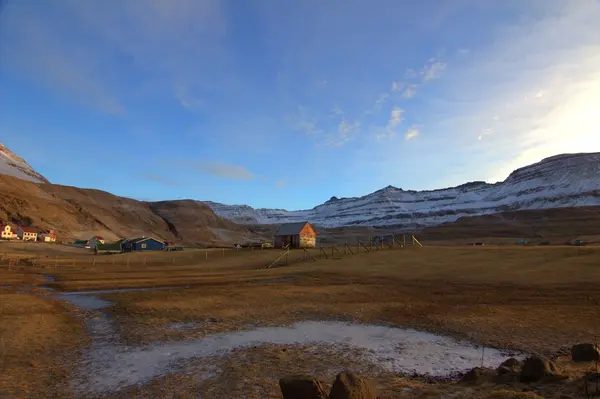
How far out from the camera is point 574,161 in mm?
187750

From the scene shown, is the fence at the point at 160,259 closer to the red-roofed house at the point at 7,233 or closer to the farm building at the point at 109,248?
the farm building at the point at 109,248

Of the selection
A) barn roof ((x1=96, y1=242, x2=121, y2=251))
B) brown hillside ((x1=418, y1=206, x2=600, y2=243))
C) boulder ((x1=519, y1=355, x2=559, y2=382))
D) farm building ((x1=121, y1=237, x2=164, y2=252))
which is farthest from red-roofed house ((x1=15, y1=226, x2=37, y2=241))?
brown hillside ((x1=418, y1=206, x2=600, y2=243))

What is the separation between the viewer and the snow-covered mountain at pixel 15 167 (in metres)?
166

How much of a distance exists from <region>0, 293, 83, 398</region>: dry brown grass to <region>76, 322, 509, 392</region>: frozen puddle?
95 cm

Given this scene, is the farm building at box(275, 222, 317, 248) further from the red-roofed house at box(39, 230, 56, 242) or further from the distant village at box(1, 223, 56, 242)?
the distant village at box(1, 223, 56, 242)

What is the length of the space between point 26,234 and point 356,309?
311ft

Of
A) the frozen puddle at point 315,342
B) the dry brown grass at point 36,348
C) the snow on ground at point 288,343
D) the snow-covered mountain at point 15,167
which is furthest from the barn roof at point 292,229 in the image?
the snow-covered mountain at point 15,167

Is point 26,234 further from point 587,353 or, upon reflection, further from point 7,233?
point 587,353

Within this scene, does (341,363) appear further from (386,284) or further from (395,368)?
(386,284)

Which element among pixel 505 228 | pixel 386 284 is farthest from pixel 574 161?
pixel 386 284

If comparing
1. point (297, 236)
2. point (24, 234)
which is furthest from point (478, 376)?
point (24, 234)

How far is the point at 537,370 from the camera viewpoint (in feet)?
25.1

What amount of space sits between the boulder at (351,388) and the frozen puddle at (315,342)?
4.18m

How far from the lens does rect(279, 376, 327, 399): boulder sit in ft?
21.2
